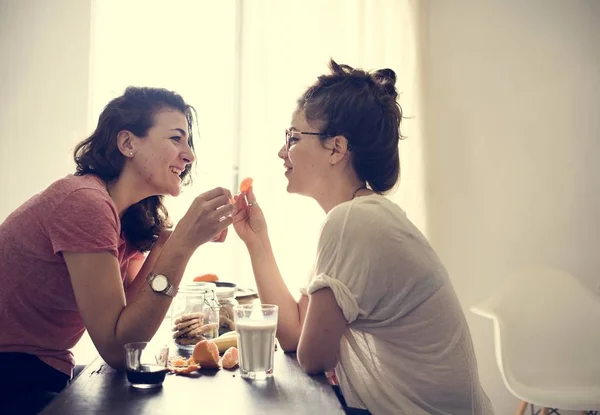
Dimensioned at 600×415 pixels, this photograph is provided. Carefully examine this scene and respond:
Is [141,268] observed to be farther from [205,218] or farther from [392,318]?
[392,318]

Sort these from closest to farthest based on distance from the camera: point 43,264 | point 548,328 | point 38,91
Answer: point 43,264 → point 548,328 → point 38,91

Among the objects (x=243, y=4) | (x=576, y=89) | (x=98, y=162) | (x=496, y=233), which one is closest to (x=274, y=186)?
(x=243, y=4)

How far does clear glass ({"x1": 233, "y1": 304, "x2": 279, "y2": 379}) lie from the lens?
115 cm

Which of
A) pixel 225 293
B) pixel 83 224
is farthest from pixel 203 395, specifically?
pixel 225 293

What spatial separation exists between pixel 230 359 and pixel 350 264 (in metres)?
0.32

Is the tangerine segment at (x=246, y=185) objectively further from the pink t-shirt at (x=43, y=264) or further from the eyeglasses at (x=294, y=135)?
the pink t-shirt at (x=43, y=264)

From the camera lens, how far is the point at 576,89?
2848 millimetres

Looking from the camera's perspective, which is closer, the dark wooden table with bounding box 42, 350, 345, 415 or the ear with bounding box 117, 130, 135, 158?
the dark wooden table with bounding box 42, 350, 345, 415

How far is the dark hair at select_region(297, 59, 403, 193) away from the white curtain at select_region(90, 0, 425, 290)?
1261 millimetres

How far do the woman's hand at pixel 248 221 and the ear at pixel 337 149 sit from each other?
34 centimetres

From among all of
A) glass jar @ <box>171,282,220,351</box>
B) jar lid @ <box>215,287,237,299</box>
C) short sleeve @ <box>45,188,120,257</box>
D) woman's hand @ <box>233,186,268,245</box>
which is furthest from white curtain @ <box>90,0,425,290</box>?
short sleeve @ <box>45,188,120,257</box>

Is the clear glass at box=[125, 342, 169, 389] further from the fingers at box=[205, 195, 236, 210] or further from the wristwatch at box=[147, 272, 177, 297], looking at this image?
the fingers at box=[205, 195, 236, 210]

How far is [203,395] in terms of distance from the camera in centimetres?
103

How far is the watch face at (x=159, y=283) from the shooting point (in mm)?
1246
